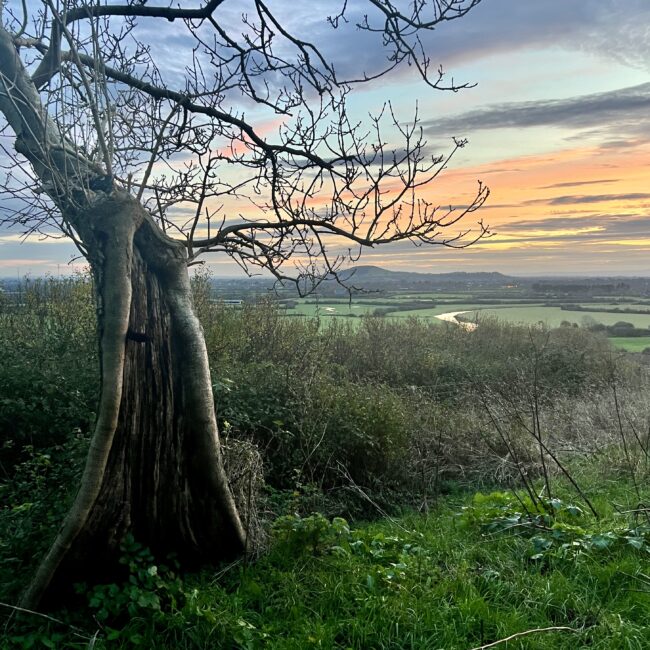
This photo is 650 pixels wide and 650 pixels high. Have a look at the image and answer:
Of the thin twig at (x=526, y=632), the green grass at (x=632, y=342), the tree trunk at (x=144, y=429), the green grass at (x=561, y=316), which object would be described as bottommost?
the green grass at (x=632, y=342)

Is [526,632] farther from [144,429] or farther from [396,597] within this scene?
[144,429]

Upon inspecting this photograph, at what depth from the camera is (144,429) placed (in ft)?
12.6

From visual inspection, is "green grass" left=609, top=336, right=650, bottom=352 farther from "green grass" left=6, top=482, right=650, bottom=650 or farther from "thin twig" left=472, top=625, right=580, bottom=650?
"thin twig" left=472, top=625, right=580, bottom=650

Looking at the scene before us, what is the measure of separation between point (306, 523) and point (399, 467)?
486cm

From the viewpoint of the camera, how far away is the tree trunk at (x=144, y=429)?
139 inches

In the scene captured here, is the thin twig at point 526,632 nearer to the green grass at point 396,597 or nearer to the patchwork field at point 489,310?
the green grass at point 396,597

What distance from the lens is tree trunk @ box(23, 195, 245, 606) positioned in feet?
11.6

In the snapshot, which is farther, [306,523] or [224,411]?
[224,411]

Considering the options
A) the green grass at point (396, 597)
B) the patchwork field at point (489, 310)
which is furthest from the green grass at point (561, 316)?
the green grass at point (396, 597)

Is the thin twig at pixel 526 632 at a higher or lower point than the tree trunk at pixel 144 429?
lower

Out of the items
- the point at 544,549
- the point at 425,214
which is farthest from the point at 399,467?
the point at 425,214

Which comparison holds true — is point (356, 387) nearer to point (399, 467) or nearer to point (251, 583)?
point (399, 467)

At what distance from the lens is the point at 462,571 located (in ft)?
12.8

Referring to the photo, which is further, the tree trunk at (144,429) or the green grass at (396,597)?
the tree trunk at (144,429)
